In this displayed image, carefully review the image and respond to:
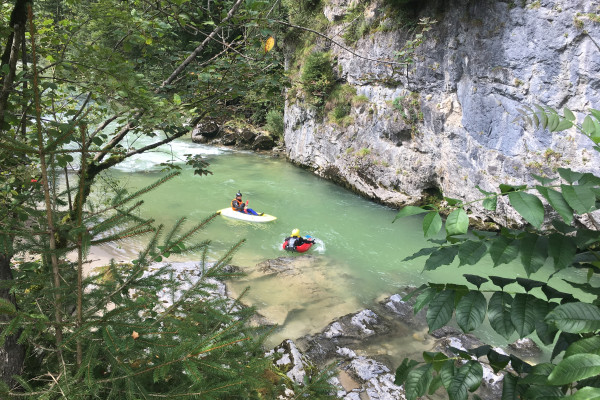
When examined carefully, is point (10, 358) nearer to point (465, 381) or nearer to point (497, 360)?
point (465, 381)

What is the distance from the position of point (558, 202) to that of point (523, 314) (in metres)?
0.33

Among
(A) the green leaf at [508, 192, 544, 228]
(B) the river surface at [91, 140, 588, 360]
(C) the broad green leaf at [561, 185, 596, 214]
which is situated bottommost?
(B) the river surface at [91, 140, 588, 360]

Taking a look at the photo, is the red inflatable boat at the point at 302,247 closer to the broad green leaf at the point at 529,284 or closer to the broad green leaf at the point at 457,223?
the broad green leaf at the point at 529,284

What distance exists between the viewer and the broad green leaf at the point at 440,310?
1.01 meters

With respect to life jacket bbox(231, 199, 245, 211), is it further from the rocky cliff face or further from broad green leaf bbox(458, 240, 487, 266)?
broad green leaf bbox(458, 240, 487, 266)

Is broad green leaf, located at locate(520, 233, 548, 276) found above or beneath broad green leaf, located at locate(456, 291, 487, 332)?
above

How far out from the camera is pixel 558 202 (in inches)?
35.0

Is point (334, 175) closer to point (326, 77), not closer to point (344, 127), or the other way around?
point (344, 127)

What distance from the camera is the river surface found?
239 inches

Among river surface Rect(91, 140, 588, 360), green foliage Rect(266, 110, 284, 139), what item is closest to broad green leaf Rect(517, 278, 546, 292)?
river surface Rect(91, 140, 588, 360)

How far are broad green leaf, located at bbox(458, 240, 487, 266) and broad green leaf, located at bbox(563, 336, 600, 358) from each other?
27cm

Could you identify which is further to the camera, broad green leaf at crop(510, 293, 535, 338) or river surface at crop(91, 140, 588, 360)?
river surface at crop(91, 140, 588, 360)

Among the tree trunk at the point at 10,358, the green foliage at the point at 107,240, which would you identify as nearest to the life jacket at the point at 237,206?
the green foliage at the point at 107,240

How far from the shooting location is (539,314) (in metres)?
0.95
